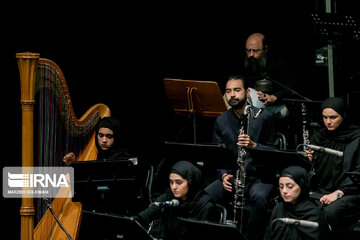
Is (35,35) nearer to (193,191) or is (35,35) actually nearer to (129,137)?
(129,137)

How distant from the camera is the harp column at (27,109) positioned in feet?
13.8

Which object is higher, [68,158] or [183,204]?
[68,158]

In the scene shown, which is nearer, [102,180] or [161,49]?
[102,180]

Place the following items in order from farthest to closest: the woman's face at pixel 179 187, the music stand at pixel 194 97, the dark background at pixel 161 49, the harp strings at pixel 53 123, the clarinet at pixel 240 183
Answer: the dark background at pixel 161 49
the music stand at pixel 194 97
the clarinet at pixel 240 183
the woman's face at pixel 179 187
the harp strings at pixel 53 123

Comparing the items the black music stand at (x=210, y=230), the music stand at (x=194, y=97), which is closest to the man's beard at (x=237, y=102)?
the music stand at (x=194, y=97)

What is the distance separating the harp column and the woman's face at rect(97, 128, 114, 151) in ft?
5.96

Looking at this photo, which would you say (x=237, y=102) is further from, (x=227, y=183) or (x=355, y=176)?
(x=355, y=176)

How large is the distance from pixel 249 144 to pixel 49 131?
5.83ft

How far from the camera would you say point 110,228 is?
4305 millimetres

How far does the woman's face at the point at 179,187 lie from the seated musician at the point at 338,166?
123 cm

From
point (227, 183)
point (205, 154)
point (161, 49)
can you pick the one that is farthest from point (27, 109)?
point (161, 49)

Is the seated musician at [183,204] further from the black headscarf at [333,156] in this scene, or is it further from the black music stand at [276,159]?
the black headscarf at [333,156]

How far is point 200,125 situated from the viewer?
25.1ft

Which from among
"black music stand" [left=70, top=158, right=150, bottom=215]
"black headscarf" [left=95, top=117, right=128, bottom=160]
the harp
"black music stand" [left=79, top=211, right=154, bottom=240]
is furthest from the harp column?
"black headscarf" [left=95, top=117, right=128, bottom=160]
